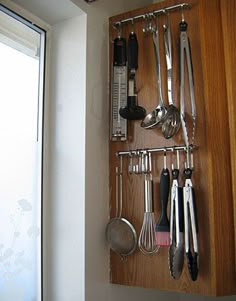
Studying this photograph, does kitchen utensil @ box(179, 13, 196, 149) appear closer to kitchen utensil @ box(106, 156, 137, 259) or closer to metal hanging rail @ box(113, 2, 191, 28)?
metal hanging rail @ box(113, 2, 191, 28)

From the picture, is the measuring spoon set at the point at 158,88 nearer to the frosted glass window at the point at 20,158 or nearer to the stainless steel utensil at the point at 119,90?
the stainless steel utensil at the point at 119,90

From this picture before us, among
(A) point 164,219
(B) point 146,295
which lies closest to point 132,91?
(A) point 164,219

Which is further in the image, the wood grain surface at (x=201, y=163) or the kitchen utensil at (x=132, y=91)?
the kitchen utensil at (x=132, y=91)

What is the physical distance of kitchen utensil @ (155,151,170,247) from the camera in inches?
46.2

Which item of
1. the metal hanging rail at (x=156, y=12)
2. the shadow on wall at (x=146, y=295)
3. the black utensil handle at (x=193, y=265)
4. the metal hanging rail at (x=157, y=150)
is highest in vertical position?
the metal hanging rail at (x=156, y=12)

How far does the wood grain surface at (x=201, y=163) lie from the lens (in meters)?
1.13

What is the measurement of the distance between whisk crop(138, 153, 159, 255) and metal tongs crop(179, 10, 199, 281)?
0.13 metres

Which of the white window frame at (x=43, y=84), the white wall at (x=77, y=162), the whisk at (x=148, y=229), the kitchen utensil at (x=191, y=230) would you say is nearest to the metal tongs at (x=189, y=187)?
the kitchen utensil at (x=191, y=230)

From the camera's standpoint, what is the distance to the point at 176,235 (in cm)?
114

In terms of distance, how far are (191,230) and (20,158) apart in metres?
0.60

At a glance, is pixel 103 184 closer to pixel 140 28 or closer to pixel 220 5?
pixel 140 28

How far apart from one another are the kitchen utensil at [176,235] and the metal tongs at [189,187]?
16 millimetres

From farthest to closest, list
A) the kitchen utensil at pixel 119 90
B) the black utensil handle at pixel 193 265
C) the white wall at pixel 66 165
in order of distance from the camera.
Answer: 1. the kitchen utensil at pixel 119 90
2. the white wall at pixel 66 165
3. the black utensil handle at pixel 193 265

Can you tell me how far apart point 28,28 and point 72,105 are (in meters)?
0.32
